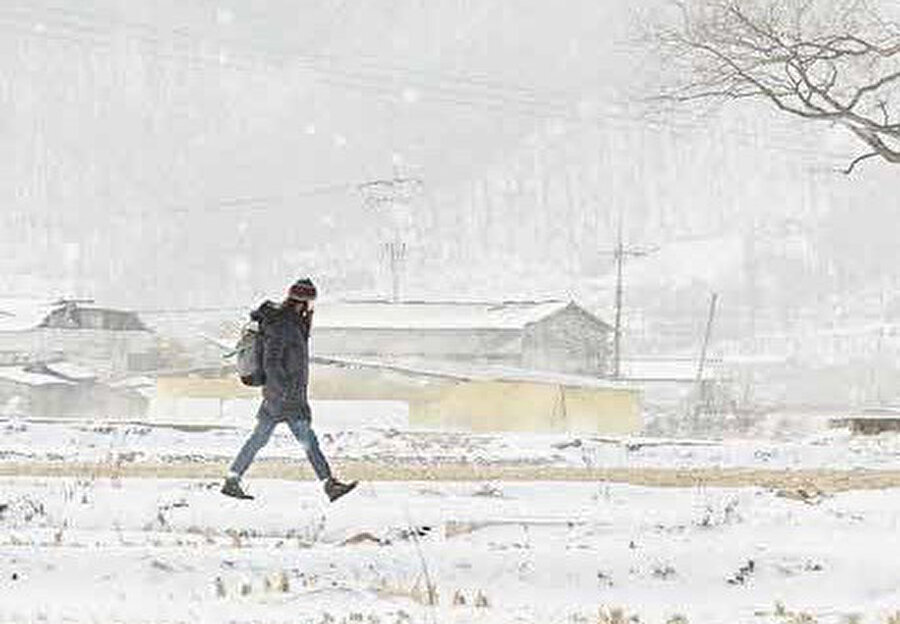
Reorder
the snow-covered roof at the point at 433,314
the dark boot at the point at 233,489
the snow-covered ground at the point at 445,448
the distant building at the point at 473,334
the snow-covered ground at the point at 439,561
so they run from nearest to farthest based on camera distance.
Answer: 1. the snow-covered ground at the point at 439,561
2. the dark boot at the point at 233,489
3. the snow-covered ground at the point at 445,448
4. the distant building at the point at 473,334
5. the snow-covered roof at the point at 433,314

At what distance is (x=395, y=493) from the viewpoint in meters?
12.2

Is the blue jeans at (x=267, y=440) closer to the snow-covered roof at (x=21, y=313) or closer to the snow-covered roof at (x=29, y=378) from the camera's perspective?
the snow-covered roof at (x=29, y=378)

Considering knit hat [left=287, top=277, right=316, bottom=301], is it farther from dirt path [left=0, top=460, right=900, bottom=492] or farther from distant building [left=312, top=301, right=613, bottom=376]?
distant building [left=312, top=301, right=613, bottom=376]

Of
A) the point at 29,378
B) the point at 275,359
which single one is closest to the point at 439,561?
the point at 275,359

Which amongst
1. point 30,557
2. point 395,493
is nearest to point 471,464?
point 395,493

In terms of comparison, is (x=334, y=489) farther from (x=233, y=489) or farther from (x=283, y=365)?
(x=283, y=365)

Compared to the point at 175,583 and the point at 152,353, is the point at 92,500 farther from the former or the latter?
the point at 152,353

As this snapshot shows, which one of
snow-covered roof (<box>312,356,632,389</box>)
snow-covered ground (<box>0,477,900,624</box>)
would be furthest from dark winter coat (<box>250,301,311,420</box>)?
snow-covered roof (<box>312,356,632,389</box>)

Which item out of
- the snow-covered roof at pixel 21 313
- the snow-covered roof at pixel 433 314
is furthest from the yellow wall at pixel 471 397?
the snow-covered roof at pixel 21 313

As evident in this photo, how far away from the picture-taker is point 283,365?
11797 mm

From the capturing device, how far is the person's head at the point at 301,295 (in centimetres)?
1163

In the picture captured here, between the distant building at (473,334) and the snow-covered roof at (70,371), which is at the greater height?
the distant building at (473,334)

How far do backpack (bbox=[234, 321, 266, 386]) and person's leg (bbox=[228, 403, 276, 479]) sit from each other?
0.25 m

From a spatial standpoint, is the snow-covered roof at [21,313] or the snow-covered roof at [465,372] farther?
the snow-covered roof at [21,313]
